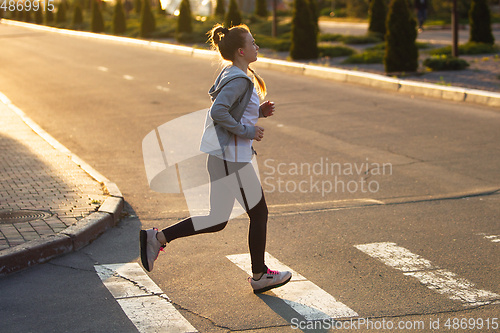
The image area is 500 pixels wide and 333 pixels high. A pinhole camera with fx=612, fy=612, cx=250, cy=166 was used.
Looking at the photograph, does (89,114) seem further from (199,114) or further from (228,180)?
(228,180)

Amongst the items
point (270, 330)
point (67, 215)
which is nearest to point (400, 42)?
point (67, 215)

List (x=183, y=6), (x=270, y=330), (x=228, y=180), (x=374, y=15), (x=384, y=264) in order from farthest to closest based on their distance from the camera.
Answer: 1. (x=183, y=6)
2. (x=374, y=15)
3. (x=384, y=264)
4. (x=228, y=180)
5. (x=270, y=330)

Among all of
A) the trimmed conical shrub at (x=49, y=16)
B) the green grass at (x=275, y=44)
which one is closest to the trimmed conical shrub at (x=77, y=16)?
the trimmed conical shrub at (x=49, y=16)

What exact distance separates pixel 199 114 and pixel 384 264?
27.3 feet

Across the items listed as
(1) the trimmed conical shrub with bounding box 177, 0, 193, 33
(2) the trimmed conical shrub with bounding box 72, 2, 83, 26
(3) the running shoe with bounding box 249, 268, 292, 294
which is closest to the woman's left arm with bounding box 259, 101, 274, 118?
(3) the running shoe with bounding box 249, 268, 292, 294

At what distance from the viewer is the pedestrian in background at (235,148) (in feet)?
13.6

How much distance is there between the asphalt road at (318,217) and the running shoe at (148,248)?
270 mm

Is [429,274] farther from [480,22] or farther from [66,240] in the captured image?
[480,22]

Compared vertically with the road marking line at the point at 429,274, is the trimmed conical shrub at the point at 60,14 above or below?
above

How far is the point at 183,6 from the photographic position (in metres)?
32.3

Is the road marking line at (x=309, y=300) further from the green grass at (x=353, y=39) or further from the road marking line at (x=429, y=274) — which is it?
the green grass at (x=353, y=39)

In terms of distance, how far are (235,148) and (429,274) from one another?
1843 mm

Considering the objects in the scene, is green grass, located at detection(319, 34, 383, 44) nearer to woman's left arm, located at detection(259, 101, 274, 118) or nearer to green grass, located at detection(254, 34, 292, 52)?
green grass, located at detection(254, 34, 292, 52)

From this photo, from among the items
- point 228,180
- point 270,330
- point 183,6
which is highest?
point 183,6
